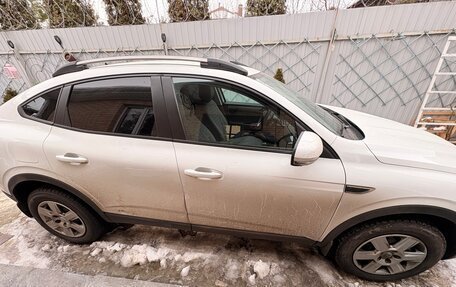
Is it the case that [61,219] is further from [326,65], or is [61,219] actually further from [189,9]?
[326,65]

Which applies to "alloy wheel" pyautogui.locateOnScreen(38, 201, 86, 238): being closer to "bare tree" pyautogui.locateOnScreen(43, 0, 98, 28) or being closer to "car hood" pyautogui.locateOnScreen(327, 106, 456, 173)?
"car hood" pyautogui.locateOnScreen(327, 106, 456, 173)

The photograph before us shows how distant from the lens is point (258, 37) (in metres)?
4.58

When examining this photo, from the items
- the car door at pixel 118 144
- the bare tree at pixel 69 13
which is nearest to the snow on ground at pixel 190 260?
the car door at pixel 118 144

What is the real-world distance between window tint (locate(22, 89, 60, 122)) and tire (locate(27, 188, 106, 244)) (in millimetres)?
664

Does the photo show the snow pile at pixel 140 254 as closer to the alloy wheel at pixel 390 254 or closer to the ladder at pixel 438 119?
the alloy wheel at pixel 390 254

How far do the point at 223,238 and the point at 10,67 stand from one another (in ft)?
25.1

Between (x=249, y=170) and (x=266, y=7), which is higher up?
(x=266, y=7)

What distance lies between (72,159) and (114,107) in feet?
1.70

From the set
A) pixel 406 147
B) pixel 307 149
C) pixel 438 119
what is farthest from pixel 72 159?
pixel 438 119

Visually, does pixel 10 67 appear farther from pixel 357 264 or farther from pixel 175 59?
pixel 357 264

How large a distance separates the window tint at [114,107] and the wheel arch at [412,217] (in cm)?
158

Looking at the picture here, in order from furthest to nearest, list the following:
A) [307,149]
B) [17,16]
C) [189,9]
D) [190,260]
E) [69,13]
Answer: [17,16]
[69,13]
[189,9]
[190,260]
[307,149]

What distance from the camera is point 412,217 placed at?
4.79 feet

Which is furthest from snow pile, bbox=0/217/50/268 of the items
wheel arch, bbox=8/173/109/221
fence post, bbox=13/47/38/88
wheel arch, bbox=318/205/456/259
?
fence post, bbox=13/47/38/88
